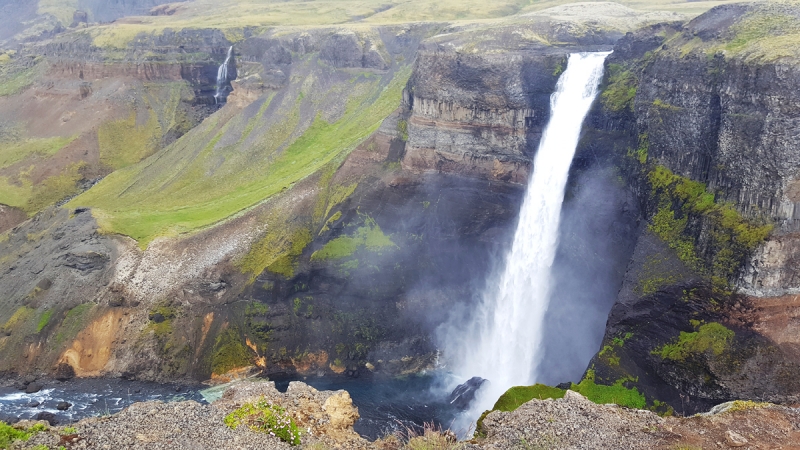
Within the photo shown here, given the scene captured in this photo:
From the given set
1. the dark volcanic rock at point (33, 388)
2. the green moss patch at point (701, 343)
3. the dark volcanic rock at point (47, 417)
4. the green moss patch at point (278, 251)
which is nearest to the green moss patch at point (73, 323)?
the dark volcanic rock at point (33, 388)

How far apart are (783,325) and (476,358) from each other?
2086cm

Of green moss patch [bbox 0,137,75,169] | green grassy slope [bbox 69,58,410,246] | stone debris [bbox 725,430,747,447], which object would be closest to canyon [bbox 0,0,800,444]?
green grassy slope [bbox 69,58,410,246]

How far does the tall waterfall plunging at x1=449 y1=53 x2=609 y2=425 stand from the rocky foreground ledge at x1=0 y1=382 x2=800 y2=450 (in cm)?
1856

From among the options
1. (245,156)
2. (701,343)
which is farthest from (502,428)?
(245,156)

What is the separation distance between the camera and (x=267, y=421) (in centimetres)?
2092

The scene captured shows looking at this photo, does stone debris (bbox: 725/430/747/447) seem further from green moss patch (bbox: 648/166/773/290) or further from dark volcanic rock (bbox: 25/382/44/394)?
dark volcanic rock (bbox: 25/382/44/394)

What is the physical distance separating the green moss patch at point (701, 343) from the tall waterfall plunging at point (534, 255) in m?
10.9

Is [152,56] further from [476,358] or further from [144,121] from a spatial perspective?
[476,358]

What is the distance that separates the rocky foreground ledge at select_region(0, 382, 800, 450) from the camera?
64.3ft

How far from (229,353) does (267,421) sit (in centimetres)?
2519

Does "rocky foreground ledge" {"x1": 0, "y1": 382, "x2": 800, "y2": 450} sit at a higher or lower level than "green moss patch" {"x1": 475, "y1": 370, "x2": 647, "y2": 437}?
higher

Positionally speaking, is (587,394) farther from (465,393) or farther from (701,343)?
(465,393)

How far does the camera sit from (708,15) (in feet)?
117

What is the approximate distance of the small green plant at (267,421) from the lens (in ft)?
67.8
